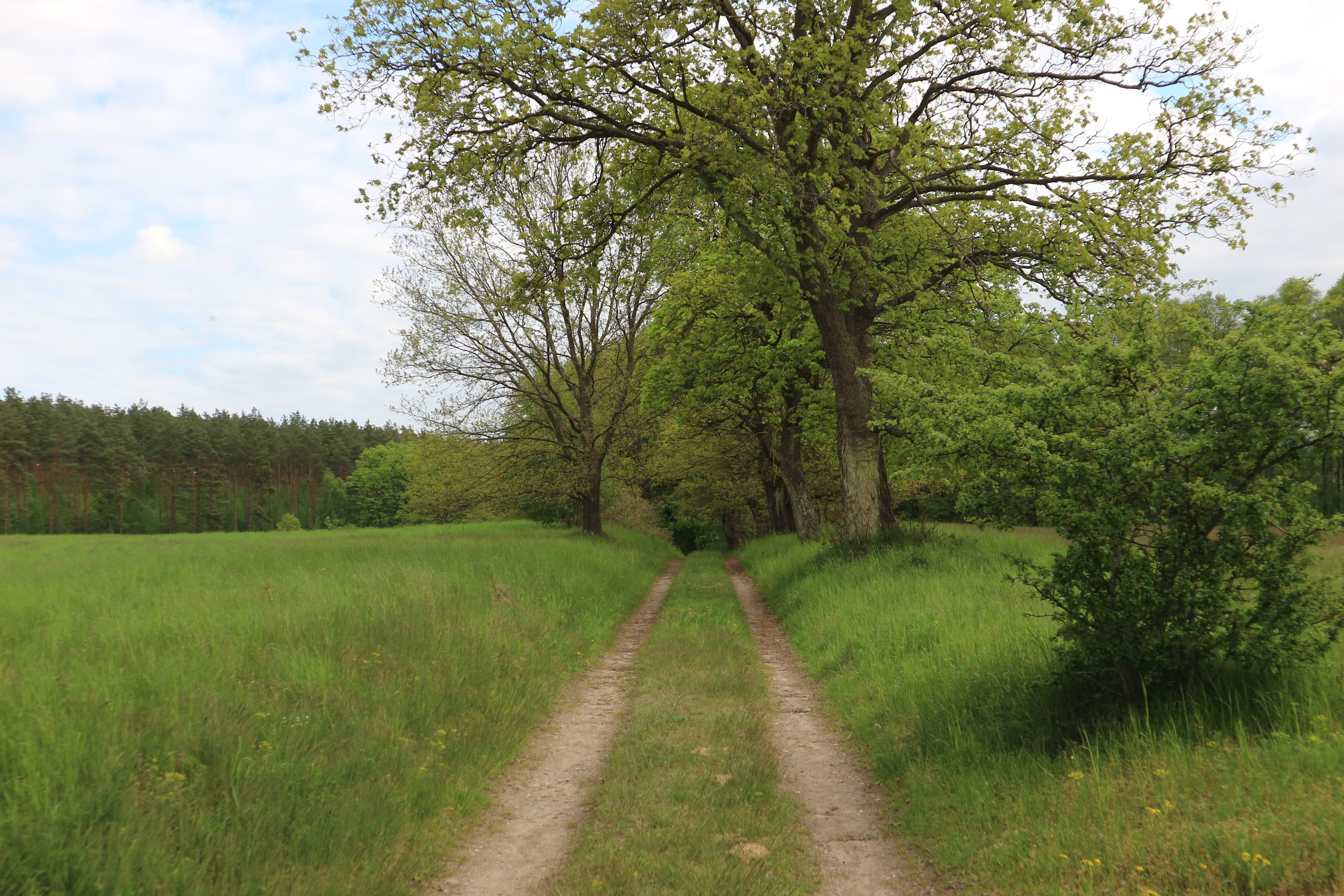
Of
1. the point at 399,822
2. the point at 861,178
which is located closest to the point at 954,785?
the point at 399,822

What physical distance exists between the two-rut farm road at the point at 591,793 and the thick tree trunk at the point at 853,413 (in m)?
6.14

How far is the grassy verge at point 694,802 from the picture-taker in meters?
4.32

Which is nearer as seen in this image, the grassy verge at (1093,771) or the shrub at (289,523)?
the grassy verge at (1093,771)

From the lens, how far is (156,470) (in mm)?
72688

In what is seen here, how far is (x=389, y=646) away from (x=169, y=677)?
2.43 m

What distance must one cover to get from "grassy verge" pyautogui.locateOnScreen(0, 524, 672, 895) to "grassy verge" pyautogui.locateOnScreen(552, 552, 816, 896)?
1168 mm

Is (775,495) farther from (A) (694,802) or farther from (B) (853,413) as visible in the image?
(A) (694,802)

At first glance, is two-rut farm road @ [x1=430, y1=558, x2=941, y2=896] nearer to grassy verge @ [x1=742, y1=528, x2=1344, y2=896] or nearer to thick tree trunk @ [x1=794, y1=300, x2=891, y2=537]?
grassy verge @ [x1=742, y1=528, x2=1344, y2=896]

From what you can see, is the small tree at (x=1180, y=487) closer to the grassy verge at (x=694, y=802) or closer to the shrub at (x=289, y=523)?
the grassy verge at (x=694, y=802)

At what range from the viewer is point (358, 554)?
15891 millimetres

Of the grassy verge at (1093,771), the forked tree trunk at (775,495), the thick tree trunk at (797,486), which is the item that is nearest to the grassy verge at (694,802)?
the grassy verge at (1093,771)

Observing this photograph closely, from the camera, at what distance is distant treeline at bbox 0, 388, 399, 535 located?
61156mm

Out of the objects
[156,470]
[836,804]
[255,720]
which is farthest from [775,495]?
[156,470]

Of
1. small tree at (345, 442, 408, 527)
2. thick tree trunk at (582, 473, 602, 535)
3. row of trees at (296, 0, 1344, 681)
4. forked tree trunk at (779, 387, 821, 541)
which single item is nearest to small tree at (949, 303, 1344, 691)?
row of trees at (296, 0, 1344, 681)
